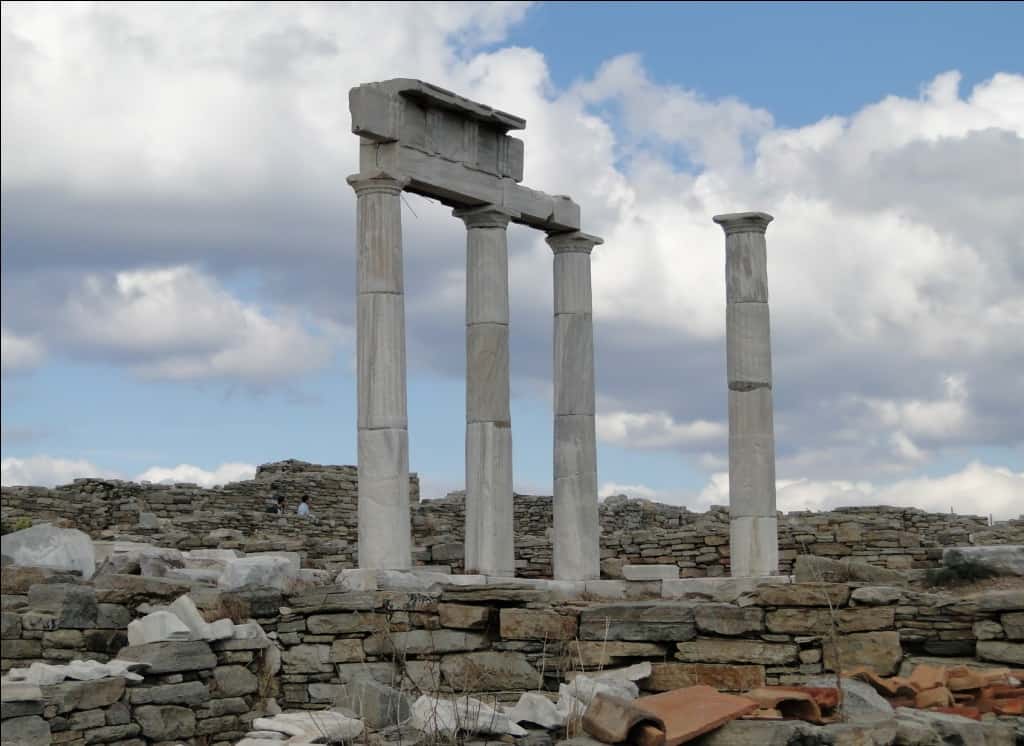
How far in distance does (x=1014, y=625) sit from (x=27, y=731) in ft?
33.0

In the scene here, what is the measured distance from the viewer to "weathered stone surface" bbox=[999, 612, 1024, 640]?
664 inches

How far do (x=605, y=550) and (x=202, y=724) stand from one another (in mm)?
14512

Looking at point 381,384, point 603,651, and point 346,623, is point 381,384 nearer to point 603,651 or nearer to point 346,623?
point 346,623

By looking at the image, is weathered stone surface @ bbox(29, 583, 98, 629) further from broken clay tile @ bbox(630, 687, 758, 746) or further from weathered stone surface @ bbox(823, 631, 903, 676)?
→ weathered stone surface @ bbox(823, 631, 903, 676)

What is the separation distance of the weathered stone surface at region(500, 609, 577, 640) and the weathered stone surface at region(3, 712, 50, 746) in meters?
6.11

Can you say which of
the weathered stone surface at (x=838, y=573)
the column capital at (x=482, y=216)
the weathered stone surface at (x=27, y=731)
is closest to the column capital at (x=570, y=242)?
the column capital at (x=482, y=216)

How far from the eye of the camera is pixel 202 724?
47.5ft

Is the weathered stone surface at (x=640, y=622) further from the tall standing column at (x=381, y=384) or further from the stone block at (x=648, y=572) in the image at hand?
the stone block at (x=648, y=572)

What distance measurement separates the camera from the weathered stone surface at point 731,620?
16.1 metres

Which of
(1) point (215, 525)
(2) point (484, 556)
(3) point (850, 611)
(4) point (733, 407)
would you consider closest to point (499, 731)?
(3) point (850, 611)

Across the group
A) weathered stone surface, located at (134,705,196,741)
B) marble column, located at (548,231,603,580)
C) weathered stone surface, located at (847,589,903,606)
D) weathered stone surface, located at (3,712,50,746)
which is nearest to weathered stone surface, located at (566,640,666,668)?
weathered stone surface, located at (847,589,903,606)

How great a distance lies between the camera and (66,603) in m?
14.2

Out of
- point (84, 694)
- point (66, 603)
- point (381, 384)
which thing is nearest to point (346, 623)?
point (381, 384)

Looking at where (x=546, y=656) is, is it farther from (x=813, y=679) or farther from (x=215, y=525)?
(x=215, y=525)
